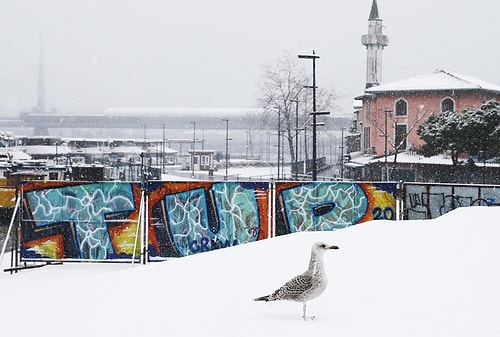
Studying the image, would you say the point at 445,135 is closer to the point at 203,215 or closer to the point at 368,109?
the point at 368,109

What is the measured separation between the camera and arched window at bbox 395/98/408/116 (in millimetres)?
64000

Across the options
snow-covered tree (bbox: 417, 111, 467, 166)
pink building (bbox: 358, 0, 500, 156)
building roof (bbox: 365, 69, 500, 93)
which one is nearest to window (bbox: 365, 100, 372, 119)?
pink building (bbox: 358, 0, 500, 156)

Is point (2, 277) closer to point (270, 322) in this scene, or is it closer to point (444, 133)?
point (270, 322)

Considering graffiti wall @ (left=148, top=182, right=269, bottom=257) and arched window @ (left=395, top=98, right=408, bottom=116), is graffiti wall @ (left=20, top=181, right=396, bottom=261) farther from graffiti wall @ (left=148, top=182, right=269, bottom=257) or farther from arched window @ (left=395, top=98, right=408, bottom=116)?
arched window @ (left=395, top=98, right=408, bottom=116)

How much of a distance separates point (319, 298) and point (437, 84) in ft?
188

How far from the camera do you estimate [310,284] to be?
7.26m

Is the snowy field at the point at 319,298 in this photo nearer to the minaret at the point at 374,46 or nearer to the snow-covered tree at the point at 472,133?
the snow-covered tree at the point at 472,133

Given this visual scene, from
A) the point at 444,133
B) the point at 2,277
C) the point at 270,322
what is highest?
the point at 444,133

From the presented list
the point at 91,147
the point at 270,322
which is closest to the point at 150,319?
the point at 270,322

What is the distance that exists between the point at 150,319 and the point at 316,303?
207cm

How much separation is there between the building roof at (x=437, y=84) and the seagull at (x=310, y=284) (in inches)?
2174

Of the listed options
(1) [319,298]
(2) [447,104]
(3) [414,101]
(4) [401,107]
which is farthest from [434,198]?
(4) [401,107]

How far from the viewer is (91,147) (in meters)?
111

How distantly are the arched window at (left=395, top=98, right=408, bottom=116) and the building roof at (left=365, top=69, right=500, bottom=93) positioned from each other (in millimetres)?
1323
